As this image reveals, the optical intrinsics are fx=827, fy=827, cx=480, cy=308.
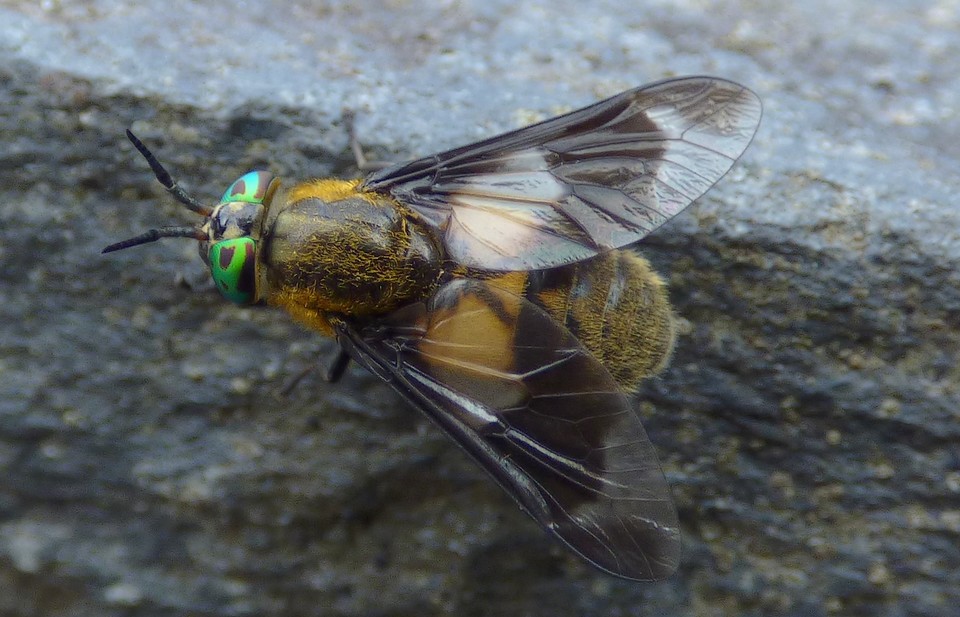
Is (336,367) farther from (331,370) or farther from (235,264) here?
(235,264)

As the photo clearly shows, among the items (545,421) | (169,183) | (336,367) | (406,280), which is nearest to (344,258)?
(406,280)

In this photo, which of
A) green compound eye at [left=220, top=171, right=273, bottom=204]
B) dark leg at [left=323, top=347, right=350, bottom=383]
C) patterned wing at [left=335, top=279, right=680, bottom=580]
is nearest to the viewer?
patterned wing at [left=335, top=279, right=680, bottom=580]

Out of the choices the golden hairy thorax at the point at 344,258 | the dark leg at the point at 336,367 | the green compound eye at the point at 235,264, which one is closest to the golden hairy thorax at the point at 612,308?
the golden hairy thorax at the point at 344,258

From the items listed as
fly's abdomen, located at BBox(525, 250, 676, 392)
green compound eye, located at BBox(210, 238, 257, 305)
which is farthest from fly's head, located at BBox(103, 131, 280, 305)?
fly's abdomen, located at BBox(525, 250, 676, 392)

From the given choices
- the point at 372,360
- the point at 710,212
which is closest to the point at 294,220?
the point at 372,360

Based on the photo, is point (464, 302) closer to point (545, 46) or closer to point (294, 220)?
point (294, 220)

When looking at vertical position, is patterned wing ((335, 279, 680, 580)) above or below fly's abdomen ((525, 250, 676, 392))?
below

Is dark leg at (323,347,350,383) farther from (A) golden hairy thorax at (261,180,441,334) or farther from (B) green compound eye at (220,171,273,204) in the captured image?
(B) green compound eye at (220,171,273,204)
